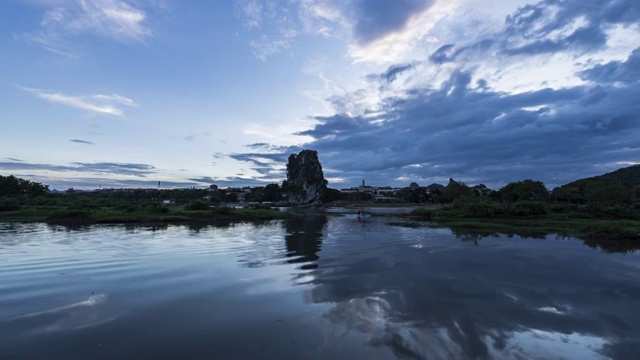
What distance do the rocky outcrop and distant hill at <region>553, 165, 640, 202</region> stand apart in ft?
366

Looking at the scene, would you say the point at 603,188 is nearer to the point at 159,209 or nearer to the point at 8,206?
the point at 159,209

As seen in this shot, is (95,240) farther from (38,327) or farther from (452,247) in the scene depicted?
(452,247)

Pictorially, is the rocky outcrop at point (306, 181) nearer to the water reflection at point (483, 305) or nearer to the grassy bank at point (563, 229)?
the grassy bank at point (563, 229)

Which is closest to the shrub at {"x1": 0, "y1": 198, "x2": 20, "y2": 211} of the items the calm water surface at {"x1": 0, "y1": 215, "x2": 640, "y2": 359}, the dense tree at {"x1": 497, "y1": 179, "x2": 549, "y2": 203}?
the calm water surface at {"x1": 0, "y1": 215, "x2": 640, "y2": 359}

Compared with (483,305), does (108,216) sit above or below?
above

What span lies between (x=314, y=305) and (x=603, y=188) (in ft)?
280

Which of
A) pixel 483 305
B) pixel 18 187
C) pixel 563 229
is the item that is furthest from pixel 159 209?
pixel 18 187

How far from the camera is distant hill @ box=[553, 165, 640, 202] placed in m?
70.1

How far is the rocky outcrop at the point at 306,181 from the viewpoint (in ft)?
612

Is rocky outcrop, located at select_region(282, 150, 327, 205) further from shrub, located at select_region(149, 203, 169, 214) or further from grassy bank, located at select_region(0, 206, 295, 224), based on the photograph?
shrub, located at select_region(149, 203, 169, 214)

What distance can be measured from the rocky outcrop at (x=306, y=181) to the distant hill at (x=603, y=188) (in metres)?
112

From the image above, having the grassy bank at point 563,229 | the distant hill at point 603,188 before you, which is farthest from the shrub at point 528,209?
the distant hill at point 603,188

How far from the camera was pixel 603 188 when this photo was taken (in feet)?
234

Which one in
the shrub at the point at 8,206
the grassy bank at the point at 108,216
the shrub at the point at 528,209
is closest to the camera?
the grassy bank at the point at 108,216
